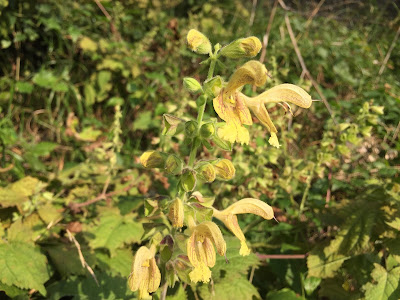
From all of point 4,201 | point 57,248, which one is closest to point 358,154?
point 57,248

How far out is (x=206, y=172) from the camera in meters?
1.39

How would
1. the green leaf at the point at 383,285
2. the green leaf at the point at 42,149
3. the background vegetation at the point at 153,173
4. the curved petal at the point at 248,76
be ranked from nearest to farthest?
the curved petal at the point at 248,76
the green leaf at the point at 383,285
the background vegetation at the point at 153,173
the green leaf at the point at 42,149

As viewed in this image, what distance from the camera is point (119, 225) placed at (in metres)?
2.11

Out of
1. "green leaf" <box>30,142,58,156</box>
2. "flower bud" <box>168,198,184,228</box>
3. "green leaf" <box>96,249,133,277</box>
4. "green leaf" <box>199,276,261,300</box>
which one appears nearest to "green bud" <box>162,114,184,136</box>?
"flower bud" <box>168,198,184,228</box>

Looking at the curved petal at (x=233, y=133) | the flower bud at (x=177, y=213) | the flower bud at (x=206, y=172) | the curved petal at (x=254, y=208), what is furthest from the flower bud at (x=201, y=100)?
the curved petal at (x=254, y=208)

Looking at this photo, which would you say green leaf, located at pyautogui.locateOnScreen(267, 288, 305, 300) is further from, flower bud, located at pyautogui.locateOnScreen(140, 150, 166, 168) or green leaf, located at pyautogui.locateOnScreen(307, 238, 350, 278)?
flower bud, located at pyautogui.locateOnScreen(140, 150, 166, 168)

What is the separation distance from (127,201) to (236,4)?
3919 mm

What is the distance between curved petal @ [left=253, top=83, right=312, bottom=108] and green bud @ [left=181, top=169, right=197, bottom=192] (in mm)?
379

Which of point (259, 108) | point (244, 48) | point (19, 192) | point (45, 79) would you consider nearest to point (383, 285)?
point (259, 108)

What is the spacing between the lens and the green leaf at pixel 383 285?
5.41 ft

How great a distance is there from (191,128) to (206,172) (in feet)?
0.54

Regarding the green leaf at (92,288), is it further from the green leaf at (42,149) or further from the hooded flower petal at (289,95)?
the green leaf at (42,149)

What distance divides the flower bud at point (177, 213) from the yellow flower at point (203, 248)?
2.9 inches

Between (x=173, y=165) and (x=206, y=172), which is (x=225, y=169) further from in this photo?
(x=173, y=165)
